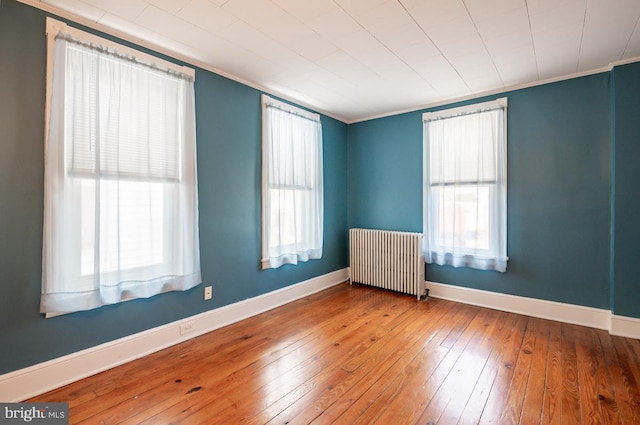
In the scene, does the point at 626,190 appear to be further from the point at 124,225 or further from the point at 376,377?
the point at 124,225

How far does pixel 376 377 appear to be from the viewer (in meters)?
2.18

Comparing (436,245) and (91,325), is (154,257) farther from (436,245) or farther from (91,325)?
(436,245)

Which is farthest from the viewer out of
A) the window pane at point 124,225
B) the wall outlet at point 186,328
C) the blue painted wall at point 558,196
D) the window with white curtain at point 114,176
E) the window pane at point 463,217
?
the window pane at point 463,217

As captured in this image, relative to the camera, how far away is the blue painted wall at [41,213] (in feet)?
6.27

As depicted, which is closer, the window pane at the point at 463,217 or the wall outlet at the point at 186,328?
the wall outlet at the point at 186,328

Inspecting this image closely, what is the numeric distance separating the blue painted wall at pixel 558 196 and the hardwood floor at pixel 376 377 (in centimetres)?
49

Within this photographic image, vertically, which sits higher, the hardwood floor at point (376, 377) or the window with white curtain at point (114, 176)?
the window with white curtain at point (114, 176)

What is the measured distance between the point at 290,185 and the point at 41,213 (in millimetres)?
2364

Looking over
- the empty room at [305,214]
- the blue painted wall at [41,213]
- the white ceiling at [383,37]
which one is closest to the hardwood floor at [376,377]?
the empty room at [305,214]

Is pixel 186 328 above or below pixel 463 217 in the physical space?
below

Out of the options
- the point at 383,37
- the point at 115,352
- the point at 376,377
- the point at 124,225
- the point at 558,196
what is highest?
the point at 383,37

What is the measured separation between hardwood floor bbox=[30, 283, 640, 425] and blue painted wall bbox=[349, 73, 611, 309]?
1.62ft

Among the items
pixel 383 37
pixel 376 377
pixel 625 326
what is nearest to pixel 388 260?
pixel 376 377

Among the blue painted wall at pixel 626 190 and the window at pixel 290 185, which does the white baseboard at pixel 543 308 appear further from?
the window at pixel 290 185
